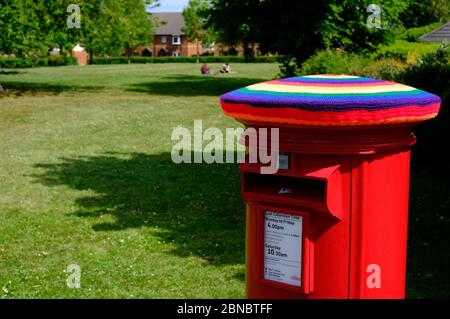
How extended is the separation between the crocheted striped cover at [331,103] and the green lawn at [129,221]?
279cm

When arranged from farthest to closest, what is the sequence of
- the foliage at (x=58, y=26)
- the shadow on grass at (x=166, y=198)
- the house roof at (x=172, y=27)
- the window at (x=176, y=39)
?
1. the window at (x=176, y=39)
2. the house roof at (x=172, y=27)
3. the foliage at (x=58, y=26)
4. the shadow on grass at (x=166, y=198)

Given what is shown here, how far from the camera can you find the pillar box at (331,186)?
11.1 ft

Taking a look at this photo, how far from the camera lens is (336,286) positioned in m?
3.68

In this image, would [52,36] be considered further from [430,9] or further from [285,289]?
[430,9]

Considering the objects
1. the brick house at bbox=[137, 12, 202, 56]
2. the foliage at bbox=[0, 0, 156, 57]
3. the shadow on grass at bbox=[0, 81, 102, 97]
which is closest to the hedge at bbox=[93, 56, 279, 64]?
the brick house at bbox=[137, 12, 202, 56]

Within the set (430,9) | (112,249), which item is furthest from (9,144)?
(430,9)

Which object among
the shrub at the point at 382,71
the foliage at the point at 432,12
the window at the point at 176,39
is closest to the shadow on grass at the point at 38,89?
the shrub at the point at 382,71

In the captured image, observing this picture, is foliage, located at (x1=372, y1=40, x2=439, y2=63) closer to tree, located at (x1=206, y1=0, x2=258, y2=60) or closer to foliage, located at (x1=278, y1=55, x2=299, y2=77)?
foliage, located at (x1=278, y1=55, x2=299, y2=77)

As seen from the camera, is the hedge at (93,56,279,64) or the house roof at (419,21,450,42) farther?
the hedge at (93,56,279,64)

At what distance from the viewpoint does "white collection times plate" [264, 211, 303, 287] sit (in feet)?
12.1

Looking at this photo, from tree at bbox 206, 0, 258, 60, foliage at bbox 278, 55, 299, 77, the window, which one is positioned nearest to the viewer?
foliage at bbox 278, 55, 299, 77

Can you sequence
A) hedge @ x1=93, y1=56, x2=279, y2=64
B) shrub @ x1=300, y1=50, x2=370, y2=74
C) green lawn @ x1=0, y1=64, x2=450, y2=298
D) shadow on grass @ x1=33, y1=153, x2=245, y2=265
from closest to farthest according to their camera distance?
green lawn @ x1=0, y1=64, x2=450, y2=298 < shadow on grass @ x1=33, y1=153, x2=245, y2=265 < shrub @ x1=300, y1=50, x2=370, y2=74 < hedge @ x1=93, y1=56, x2=279, y2=64

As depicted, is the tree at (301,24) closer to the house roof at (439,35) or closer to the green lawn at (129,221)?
the house roof at (439,35)

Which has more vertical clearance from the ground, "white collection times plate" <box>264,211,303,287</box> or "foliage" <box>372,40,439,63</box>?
"foliage" <box>372,40,439,63</box>
